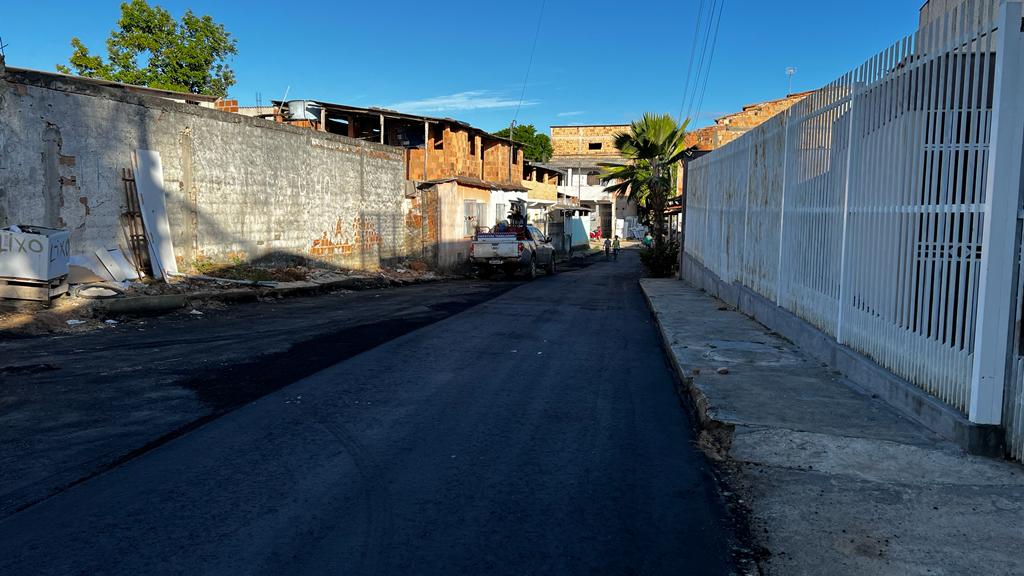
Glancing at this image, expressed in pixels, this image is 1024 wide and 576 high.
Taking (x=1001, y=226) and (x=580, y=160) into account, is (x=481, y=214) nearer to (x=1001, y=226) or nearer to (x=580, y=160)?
(x=1001, y=226)

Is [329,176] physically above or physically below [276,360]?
above

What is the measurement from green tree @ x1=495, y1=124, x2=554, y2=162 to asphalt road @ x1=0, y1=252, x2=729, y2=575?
6500cm

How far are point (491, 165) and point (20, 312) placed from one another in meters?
26.8

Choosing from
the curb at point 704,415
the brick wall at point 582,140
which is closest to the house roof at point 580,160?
the brick wall at point 582,140

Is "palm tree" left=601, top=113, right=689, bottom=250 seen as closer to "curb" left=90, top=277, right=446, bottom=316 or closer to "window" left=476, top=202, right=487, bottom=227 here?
"window" left=476, top=202, right=487, bottom=227

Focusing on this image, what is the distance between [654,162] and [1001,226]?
23658 mm

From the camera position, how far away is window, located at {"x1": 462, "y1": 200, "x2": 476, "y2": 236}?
2817 cm

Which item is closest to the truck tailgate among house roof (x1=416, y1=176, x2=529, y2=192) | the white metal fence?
house roof (x1=416, y1=176, x2=529, y2=192)

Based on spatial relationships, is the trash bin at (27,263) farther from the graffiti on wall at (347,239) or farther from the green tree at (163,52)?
the green tree at (163,52)

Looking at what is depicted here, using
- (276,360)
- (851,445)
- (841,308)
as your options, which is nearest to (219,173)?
(276,360)

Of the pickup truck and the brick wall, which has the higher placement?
the brick wall

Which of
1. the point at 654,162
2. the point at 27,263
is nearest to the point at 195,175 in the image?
the point at 27,263

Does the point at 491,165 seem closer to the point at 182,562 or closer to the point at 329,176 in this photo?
the point at 329,176

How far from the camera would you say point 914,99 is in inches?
222
